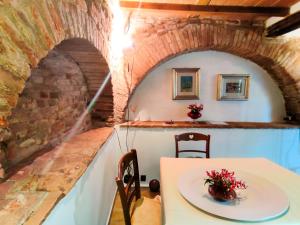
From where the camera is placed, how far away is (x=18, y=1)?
28.2 inches

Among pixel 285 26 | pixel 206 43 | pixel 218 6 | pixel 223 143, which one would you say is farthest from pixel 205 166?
pixel 285 26

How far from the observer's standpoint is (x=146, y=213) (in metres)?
1.40

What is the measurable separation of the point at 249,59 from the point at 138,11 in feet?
5.68

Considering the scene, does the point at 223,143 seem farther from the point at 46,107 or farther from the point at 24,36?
the point at 24,36

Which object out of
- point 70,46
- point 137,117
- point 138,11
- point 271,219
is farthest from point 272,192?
point 138,11

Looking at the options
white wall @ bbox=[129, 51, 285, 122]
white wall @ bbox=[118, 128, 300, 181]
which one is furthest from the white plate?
white wall @ bbox=[129, 51, 285, 122]

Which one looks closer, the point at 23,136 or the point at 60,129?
the point at 23,136

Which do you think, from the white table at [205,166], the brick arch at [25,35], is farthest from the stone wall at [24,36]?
the white table at [205,166]

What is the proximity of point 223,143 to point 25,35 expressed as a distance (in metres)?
2.50

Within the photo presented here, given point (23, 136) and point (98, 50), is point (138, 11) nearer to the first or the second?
point (98, 50)

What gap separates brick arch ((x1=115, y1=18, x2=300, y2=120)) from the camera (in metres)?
2.53

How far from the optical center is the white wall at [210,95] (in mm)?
2859

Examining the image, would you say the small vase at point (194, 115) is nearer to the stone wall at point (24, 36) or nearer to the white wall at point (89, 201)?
the white wall at point (89, 201)

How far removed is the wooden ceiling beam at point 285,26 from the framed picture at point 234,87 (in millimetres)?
629
